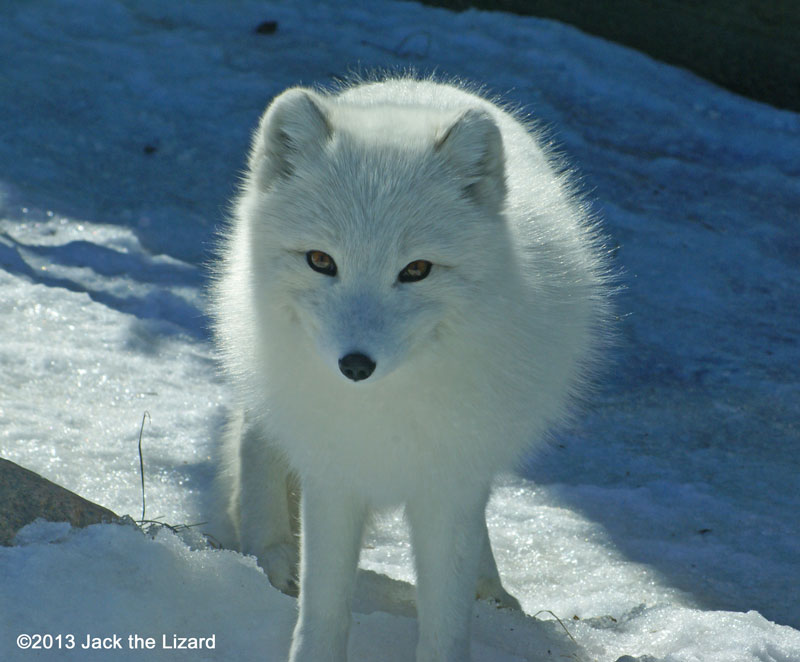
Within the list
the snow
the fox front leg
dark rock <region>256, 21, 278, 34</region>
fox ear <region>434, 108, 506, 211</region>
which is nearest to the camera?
fox ear <region>434, 108, 506, 211</region>

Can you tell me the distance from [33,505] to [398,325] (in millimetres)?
1052

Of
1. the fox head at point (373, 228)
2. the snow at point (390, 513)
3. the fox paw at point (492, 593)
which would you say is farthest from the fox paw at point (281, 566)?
the fox head at point (373, 228)

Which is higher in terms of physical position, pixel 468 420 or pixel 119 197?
pixel 468 420

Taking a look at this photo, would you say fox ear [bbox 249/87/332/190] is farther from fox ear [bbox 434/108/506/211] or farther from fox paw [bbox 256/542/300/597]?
fox paw [bbox 256/542/300/597]

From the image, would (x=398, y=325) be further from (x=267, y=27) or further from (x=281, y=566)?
(x=267, y=27)

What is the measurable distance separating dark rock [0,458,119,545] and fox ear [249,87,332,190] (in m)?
0.89

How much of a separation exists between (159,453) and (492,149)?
1.77m

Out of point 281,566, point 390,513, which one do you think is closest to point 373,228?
point 390,513

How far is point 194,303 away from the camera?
4262mm

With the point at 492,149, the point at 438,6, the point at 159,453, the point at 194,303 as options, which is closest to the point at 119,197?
the point at 194,303

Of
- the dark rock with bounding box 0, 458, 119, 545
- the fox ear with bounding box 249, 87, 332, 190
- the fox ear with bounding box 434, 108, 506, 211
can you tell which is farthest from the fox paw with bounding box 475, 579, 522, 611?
the fox ear with bounding box 249, 87, 332, 190

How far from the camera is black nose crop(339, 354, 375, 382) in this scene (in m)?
1.76

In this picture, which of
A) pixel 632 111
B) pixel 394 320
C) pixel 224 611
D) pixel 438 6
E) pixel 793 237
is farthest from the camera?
pixel 438 6

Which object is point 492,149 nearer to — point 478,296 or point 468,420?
point 478,296
